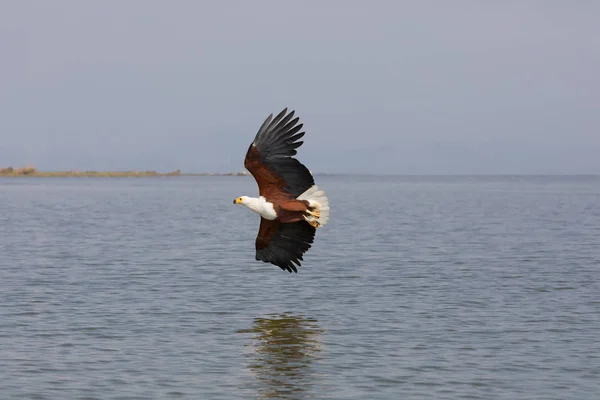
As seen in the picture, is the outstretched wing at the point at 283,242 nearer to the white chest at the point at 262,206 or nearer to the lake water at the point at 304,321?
the white chest at the point at 262,206

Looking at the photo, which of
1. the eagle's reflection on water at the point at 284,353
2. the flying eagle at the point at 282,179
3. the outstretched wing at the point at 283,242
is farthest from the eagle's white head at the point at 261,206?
the eagle's reflection on water at the point at 284,353

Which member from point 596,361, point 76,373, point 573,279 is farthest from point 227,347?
point 573,279

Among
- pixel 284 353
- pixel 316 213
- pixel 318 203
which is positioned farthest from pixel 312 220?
pixel 284 353

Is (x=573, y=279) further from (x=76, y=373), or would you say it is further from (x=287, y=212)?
(x=76, y=373)

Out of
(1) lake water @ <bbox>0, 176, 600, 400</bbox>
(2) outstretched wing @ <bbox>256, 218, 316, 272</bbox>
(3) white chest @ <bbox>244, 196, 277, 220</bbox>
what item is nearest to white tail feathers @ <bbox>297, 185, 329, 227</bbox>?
(3) white chest @ <bbox>244, 196, 277, 220</bbox>

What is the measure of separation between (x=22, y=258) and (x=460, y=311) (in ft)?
55.8

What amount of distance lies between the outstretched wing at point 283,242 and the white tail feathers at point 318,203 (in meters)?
1.01

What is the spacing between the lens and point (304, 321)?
19.9 metres

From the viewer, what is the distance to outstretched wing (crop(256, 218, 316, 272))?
19.5 meters

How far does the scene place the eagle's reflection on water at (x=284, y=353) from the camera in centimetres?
1422

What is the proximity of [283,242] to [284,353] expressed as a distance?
351 centimetres

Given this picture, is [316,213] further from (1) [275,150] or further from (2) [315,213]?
(1) [275,150]

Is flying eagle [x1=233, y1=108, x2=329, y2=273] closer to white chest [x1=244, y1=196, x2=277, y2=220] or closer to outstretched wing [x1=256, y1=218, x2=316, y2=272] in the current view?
white chest [x1=244, y1=196, x2=277, y2=220]

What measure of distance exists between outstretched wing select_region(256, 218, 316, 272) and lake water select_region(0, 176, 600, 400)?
1.30 metres
